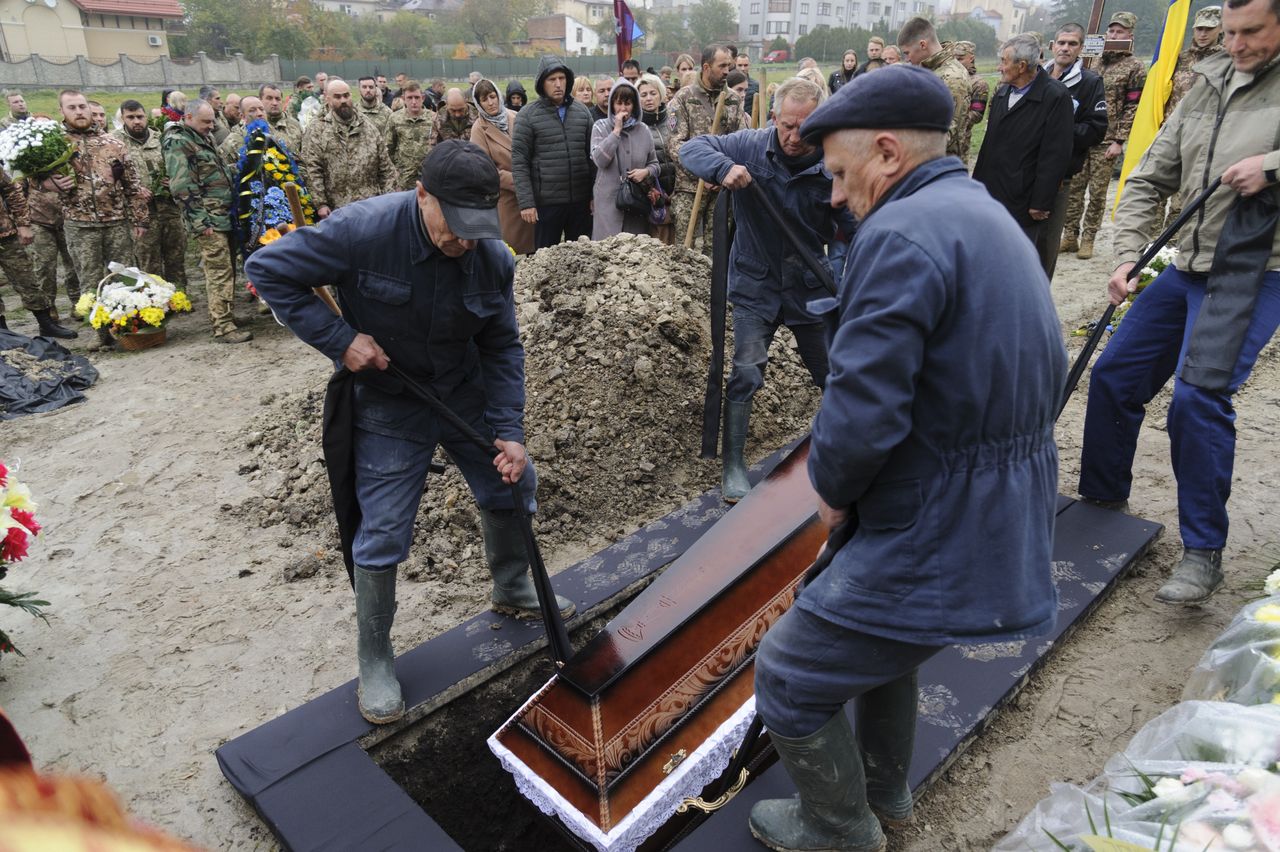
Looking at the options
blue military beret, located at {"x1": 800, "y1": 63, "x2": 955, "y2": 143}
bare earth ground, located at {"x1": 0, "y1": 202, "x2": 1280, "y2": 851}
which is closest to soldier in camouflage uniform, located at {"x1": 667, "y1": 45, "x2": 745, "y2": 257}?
bare earth ground, located at {"x1": 0, "y1": 202, "x2": 1280, "y2": 851}

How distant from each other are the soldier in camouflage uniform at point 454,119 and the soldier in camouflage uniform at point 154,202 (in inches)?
104

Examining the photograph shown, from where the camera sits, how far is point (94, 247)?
7.77 m

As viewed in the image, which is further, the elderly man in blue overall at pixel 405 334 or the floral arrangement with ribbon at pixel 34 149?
the floral arrangement with ribbon at pixel 34 149

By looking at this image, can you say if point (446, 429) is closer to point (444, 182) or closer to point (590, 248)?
point (444, 182)

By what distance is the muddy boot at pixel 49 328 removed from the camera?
7.70m

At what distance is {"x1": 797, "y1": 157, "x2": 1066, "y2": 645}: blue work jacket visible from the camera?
1.68 meters

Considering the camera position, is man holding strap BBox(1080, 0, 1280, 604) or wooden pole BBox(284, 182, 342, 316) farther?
man holding strap BBox(1080, 0, 1280, 604)

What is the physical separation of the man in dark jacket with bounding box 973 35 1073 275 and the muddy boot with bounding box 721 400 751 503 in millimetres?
3077

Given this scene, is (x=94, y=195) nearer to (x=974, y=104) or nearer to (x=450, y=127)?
(x=450, y=127)

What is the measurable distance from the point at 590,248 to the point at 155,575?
3.38 meters

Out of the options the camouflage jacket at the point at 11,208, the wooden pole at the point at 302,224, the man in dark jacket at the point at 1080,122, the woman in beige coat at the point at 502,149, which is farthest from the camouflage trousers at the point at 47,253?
the man in dark jacket at the point at 1080,122

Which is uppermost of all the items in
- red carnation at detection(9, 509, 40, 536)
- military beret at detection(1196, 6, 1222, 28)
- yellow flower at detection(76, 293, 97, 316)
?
military beret at detection(1196, 6, 1222, 28)

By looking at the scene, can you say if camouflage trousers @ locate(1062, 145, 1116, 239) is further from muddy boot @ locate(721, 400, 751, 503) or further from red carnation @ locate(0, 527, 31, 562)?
red carnation @ locate(0, 527, 31, 562)

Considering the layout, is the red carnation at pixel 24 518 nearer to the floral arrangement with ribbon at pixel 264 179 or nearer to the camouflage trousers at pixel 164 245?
the floral arrangement with ribbon at pixel 264 179
